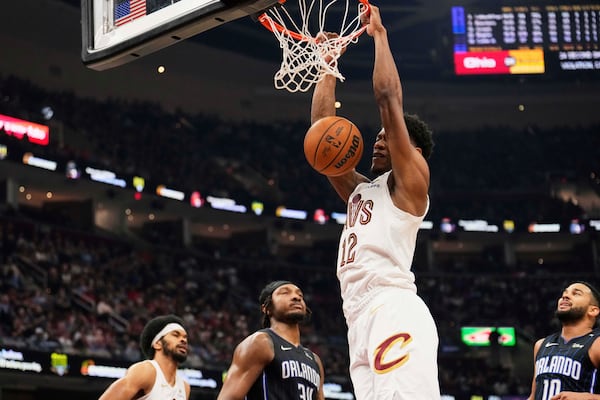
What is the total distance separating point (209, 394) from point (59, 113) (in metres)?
8.36

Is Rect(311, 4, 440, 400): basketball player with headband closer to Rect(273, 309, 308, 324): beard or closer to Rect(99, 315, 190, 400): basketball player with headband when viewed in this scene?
Rect(273, 309, 308, 324): beard

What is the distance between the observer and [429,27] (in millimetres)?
29016

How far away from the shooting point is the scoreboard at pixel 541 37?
2167cm

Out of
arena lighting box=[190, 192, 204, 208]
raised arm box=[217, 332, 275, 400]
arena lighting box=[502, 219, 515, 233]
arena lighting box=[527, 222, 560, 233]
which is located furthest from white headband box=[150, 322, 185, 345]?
arena lighting box=[527, 222, 560, 233]

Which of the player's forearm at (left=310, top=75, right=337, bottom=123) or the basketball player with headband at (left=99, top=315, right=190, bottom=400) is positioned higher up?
the player's forearm at (left=310, top=75, right=337, bottom=123)

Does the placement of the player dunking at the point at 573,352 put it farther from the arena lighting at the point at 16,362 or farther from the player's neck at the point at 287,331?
the arena lighting at the point at 16,362

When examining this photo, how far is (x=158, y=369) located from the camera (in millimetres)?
6961

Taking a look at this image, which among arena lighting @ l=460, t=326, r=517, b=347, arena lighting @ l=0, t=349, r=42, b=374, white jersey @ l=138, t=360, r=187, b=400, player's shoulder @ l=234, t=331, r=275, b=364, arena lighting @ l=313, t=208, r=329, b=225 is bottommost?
white jersey @ l=138, t=360, r=187, b=400

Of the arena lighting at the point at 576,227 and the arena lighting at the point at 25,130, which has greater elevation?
the arena lighting at the point at 25,130

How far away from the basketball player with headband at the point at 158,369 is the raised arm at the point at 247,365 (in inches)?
36.1

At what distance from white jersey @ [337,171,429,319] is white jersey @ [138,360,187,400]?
2537 millimetres

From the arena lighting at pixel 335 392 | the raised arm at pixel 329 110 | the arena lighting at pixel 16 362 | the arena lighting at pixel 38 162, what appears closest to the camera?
the raised arm at pixel 329 110

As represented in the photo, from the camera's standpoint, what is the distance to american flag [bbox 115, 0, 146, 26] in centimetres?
532

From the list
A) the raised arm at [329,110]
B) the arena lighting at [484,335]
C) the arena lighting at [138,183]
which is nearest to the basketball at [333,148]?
the raised arm at [329,110]
